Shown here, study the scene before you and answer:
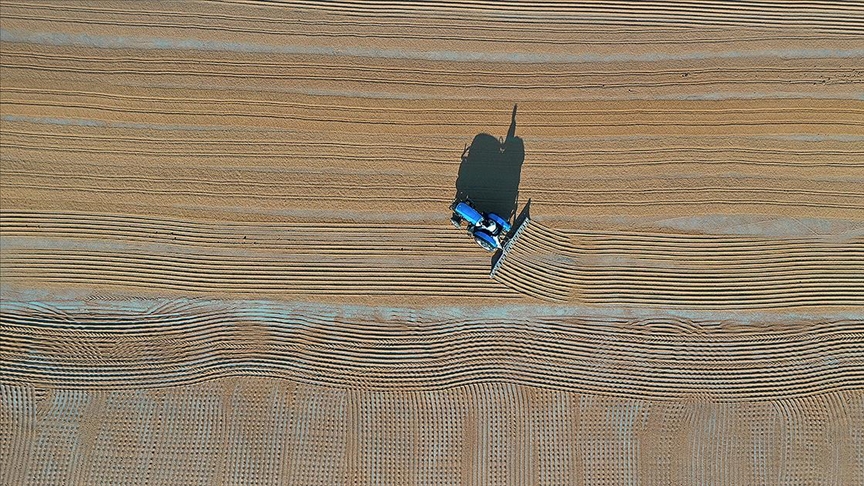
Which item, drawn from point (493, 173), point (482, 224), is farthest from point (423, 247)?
point (493, 173)

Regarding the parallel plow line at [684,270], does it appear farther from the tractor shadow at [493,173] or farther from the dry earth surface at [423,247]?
the tractor shadow at [493,173]

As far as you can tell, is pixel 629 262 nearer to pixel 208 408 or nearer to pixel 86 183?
pixel 208 408

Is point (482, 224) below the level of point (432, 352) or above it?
above

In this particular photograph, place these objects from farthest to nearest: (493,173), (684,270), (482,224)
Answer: (493,173) < (684,270) < (482,224)

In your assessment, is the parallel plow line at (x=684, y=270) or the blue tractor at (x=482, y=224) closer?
the blue tractor at (x=482, y=224)

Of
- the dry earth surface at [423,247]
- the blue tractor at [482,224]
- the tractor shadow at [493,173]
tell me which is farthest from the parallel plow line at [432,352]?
the tractor shadow at [493,173]

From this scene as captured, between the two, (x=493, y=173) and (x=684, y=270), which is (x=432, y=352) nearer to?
(x=493, y=173)

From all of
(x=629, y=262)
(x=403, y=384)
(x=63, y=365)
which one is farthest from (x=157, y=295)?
(x=629, y=262)
